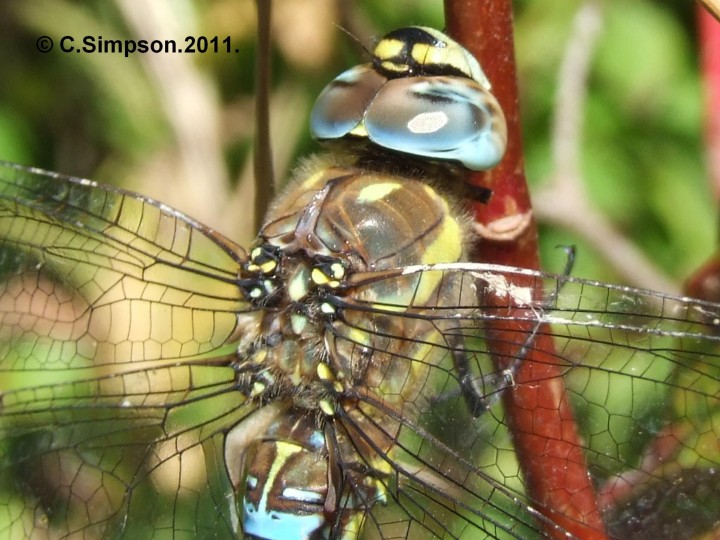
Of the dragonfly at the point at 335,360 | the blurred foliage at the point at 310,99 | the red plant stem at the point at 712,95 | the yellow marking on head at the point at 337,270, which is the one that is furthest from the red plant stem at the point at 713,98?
the yellow marking on head at the point at 337,270

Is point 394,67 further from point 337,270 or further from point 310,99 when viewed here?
point 310,99

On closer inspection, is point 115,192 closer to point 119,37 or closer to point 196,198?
point 196,198

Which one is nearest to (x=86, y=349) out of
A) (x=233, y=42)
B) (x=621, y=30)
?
(x=233, y=42)

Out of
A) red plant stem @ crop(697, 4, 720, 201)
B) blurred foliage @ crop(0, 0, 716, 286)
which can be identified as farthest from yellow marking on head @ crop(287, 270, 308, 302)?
blurred foliage @ crop(0, 0, 716, 286)

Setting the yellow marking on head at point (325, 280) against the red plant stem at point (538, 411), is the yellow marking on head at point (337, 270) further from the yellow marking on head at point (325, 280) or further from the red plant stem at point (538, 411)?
the red plant stem at point (538, 411)

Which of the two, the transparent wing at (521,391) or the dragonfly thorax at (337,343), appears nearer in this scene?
the transparent wing at (521,391)

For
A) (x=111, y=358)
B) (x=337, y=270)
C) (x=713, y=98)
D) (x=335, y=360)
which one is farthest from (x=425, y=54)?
(x=713, y=98)
